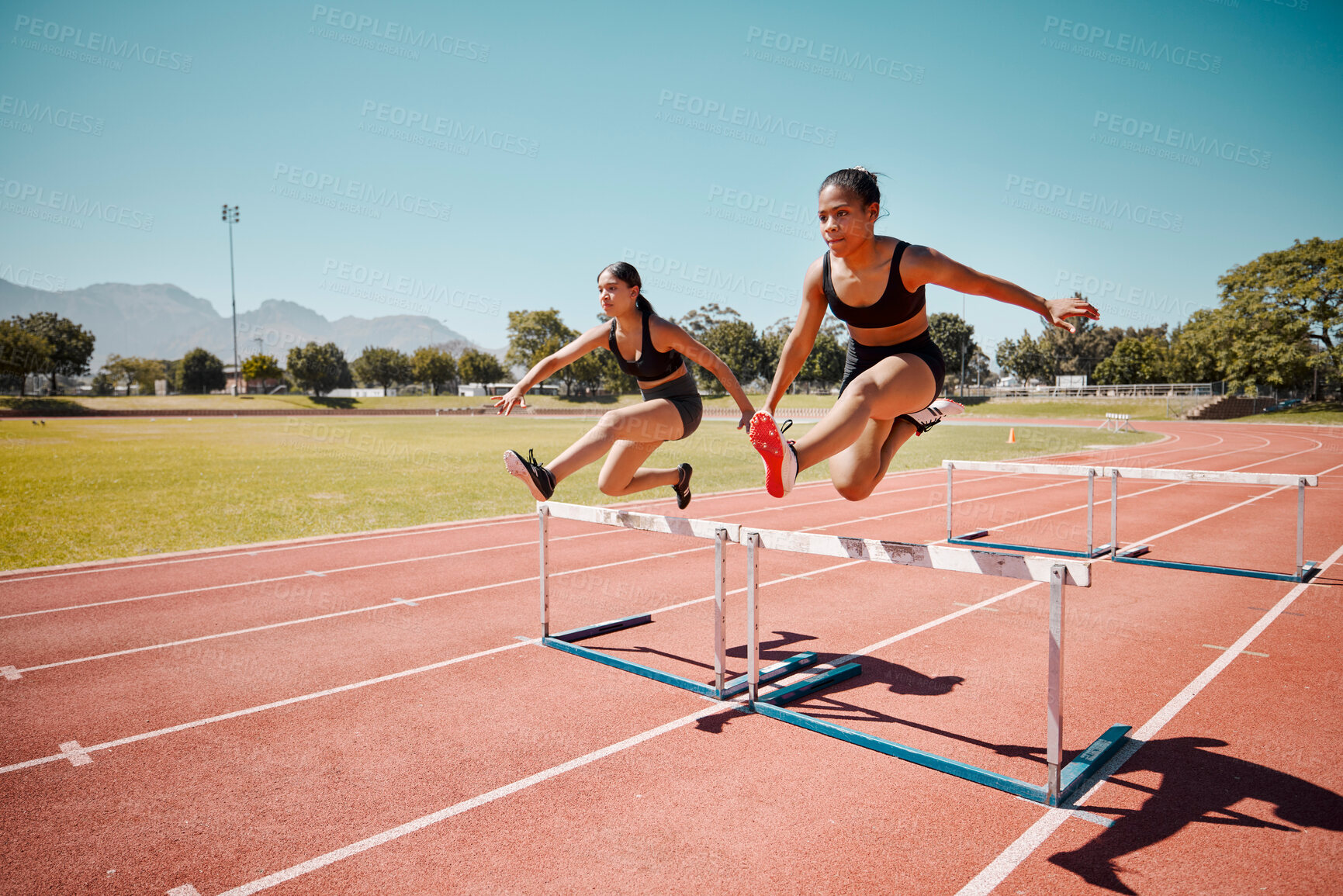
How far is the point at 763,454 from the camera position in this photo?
375 cm

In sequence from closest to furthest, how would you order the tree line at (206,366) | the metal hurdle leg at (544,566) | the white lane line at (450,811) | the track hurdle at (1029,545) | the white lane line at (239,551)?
the white lane line at (450,811) → the metal hurdle leg at (544,566) → the white lane line at (239,551) → the track hurdle at (1029,545) → the tree line at (206,366)

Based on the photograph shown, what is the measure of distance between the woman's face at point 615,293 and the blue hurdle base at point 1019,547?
244 inches

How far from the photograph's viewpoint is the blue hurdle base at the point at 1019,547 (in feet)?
31.6

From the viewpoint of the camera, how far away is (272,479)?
17.8 m

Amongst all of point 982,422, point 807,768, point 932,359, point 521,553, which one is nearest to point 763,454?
→ point 932,359

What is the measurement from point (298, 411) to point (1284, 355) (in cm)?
7577

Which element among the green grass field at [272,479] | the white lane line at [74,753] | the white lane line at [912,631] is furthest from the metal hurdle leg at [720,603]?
the green grass field at [272,479]

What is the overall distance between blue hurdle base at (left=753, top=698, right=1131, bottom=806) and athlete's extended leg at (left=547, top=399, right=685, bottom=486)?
192cm

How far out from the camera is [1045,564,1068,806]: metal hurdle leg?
11.0 feet

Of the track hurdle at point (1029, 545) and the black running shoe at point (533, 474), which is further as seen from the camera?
the track hurdle at point (1029, 545)

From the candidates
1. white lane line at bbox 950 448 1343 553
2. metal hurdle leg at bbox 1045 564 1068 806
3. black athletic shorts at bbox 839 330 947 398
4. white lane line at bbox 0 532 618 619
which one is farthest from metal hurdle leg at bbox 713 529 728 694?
white lane line at bbox 950 448 1343 553

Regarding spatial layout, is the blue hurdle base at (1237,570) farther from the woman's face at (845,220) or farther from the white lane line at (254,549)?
the white lane line at (254,549)

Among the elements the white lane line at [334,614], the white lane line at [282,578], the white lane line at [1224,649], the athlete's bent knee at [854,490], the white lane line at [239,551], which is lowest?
the white lane line at [1224,649]

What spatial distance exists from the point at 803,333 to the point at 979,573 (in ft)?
5.37
